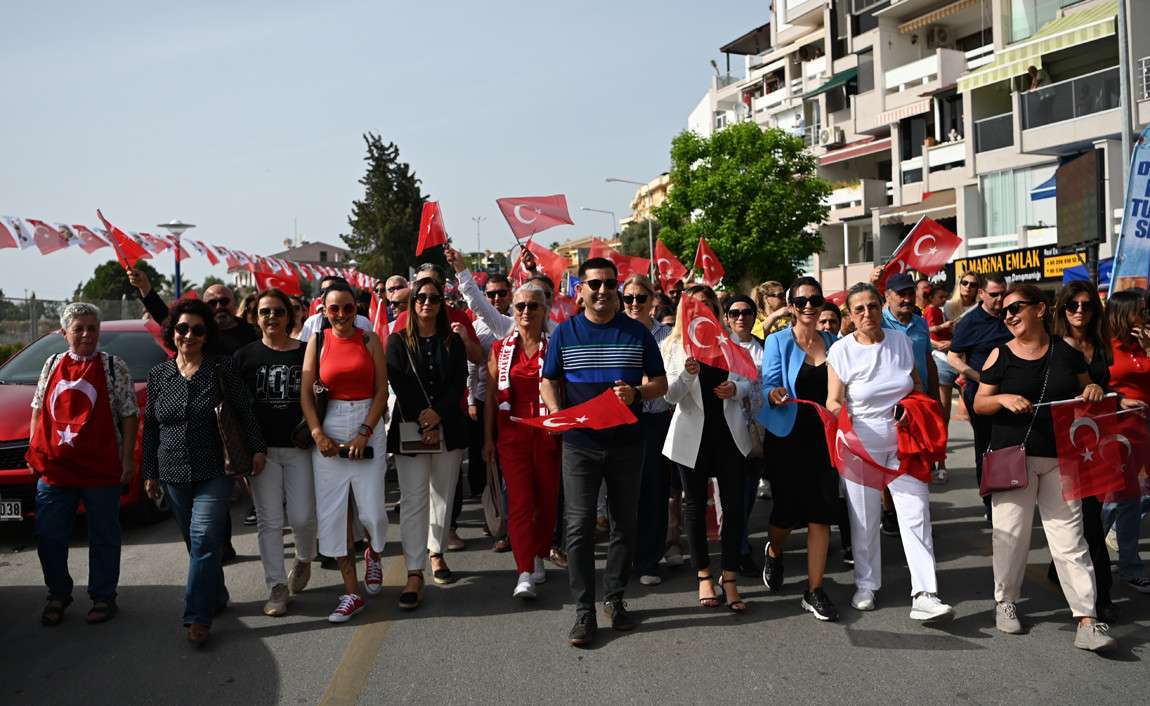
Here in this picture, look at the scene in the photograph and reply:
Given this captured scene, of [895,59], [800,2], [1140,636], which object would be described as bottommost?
[1140,636]

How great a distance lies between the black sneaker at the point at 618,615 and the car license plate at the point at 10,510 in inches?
186

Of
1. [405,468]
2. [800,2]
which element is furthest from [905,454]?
[800,2]

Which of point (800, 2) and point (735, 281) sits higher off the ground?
point (800, 2)

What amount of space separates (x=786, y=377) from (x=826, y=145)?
42387 mm

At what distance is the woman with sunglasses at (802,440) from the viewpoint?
5.75 m

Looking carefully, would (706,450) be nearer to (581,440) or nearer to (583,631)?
(581,440)

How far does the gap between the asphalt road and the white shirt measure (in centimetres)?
102

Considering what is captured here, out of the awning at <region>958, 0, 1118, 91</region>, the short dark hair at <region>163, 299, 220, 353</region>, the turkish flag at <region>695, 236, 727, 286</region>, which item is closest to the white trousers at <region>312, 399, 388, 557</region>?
the short dark hair at <region>163, 299, 220, 353</region>

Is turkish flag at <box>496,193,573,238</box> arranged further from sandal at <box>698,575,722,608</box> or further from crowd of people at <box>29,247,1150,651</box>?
sandal at <box>698,575,722,608</box>

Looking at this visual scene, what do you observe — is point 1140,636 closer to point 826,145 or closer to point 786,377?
point 786,377

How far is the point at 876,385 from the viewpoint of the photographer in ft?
18.5

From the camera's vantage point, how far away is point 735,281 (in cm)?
4266

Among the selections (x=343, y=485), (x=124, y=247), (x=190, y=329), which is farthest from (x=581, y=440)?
(x=124, y=247)

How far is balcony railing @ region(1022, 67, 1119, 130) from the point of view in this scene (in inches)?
1014
